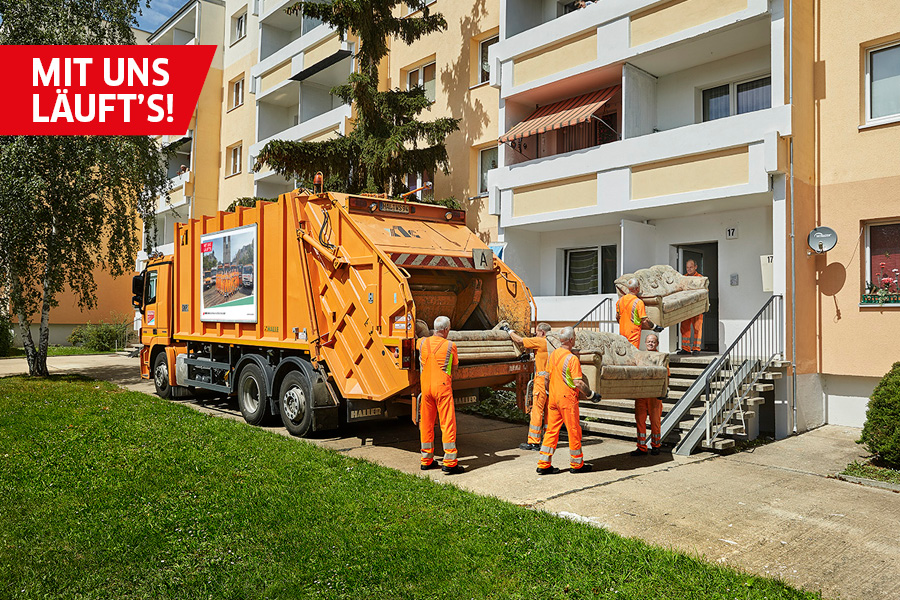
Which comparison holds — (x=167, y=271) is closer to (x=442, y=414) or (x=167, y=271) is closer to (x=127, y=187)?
(x=127, y=187)

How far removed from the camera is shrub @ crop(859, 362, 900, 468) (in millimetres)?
7789

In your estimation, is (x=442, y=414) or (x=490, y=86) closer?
(x=442, y=414)

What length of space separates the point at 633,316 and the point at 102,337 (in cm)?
2574

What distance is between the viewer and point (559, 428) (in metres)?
7.34

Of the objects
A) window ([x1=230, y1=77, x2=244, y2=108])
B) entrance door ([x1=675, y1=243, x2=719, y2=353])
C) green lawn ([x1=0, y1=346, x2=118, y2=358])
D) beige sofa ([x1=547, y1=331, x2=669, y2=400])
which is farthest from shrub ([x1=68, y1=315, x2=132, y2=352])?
beige sofa ([x1=547, y1=331, x2=669, y2=400])

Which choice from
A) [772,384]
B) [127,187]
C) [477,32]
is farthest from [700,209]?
[127,187]

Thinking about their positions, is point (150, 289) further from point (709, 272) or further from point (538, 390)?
point (709, 272)

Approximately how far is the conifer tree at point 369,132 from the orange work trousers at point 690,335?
6567 mm

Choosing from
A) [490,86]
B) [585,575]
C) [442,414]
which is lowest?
[585,575]

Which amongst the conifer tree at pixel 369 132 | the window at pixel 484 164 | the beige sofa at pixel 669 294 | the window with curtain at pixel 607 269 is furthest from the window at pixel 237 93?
the beige sofa at pixel 669 294

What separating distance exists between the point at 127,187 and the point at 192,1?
15491mm

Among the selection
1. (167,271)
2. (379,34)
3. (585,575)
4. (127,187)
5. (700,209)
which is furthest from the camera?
(127,187)

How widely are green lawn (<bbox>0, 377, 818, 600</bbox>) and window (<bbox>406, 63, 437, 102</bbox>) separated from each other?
13.1m

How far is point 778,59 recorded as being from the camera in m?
10.5
